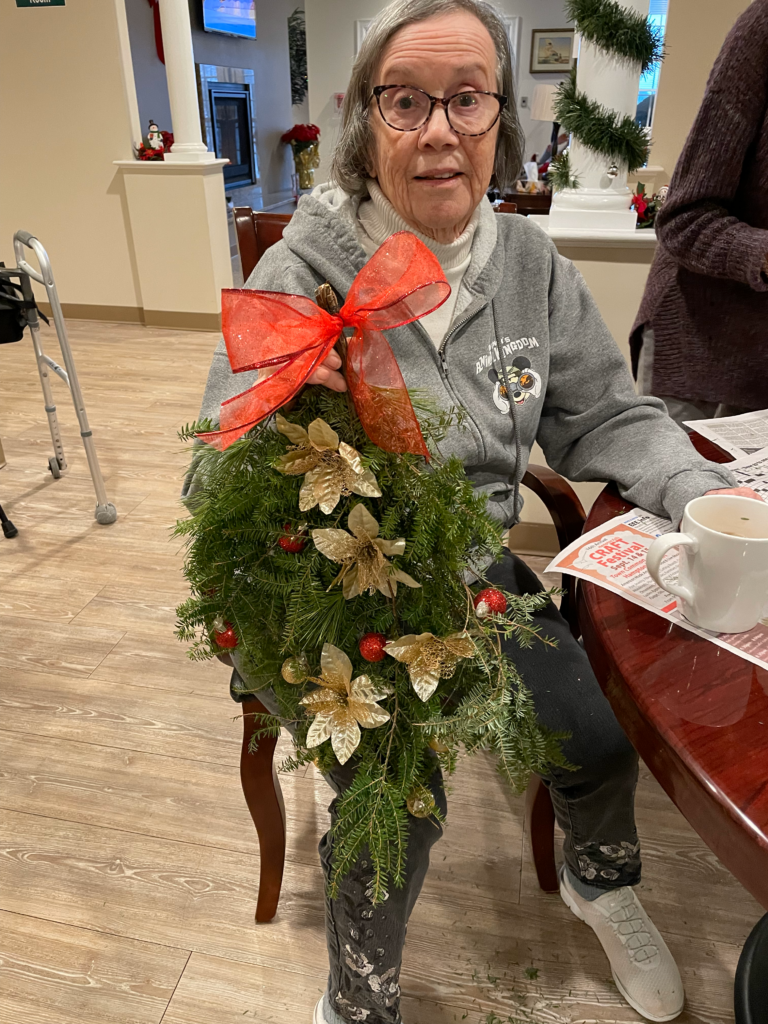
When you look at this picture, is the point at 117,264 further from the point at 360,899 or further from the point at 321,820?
the point at 360,899

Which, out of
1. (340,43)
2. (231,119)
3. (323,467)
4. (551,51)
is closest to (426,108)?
(323,467)

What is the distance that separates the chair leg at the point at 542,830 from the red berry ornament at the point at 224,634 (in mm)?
622

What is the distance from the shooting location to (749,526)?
28.2 inches

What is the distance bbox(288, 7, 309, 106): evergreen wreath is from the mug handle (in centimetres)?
1034

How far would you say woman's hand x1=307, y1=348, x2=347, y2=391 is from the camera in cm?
68

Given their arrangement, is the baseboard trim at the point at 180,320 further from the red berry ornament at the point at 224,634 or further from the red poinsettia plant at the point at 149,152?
the red berry ornament at the point at 224,634

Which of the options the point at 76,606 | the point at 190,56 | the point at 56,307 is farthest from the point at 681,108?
the point at 76,606

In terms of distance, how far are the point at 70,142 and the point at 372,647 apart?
4.96 m

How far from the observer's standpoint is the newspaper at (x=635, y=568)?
0.71m

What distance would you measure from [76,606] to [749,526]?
1884 millimetres

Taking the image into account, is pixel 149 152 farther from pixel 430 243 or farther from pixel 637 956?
pixel 637 956

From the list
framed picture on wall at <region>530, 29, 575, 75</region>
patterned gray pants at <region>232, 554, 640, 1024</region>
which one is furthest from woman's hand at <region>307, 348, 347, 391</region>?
framed picture on wall at <region>530, 29, 575, 75</region>

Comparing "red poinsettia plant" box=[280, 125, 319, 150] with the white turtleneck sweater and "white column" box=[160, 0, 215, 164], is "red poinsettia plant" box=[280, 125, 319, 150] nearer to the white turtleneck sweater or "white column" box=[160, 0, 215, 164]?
"white column" box=[160, 0, 215, 164]

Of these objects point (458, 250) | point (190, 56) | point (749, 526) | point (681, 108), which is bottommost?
point (749, 526)
